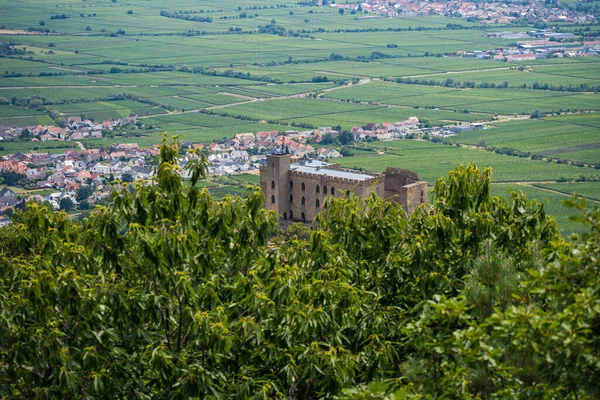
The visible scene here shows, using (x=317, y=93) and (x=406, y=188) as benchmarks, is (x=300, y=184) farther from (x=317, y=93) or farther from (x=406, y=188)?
(x=317, y=93)

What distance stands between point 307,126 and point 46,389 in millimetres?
107317

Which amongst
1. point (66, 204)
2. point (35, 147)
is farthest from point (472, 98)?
point (66, 204)

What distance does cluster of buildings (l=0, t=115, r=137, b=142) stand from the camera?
118250 millimetres

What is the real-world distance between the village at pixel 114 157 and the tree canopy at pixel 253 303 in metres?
65.4

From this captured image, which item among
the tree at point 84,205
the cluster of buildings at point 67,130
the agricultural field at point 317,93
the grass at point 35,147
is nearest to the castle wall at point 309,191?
the agricultural field at point 317,93

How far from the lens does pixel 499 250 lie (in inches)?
690

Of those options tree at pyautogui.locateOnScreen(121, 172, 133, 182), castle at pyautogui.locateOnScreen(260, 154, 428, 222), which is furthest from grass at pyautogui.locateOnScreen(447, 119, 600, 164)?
castle at pyautogui.locateOnScreen(260, 154, 428, 222)

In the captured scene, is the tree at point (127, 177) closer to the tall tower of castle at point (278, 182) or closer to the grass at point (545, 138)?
the tall tower of castle at point (278, 182)

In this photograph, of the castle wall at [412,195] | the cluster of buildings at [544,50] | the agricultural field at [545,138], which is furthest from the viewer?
the cluster of buildings at [544,50]

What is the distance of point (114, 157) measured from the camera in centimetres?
10550

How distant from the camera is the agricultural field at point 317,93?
10838 centimetres

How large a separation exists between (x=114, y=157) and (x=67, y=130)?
58.6ft

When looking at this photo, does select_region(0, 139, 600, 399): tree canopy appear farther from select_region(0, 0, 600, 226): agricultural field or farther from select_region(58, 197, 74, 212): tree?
select_region(58, 197, 74, 212): tree

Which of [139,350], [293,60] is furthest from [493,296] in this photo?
[293,60]
